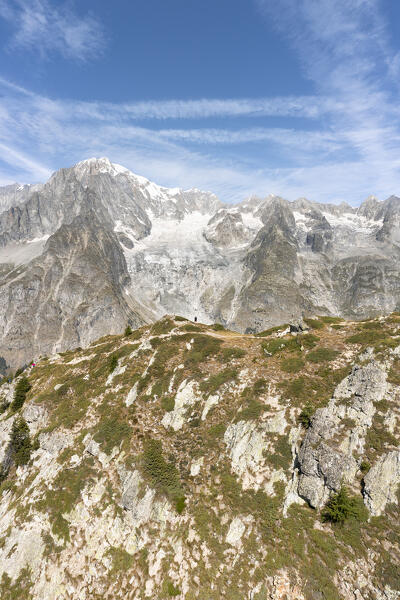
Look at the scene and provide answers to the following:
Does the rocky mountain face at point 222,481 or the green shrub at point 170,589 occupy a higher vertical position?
the rocky mountain face at point 222,481

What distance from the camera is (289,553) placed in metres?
22.9

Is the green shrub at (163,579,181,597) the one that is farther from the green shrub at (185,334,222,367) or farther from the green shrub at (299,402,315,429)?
the green shrub at (185,334,222,367)

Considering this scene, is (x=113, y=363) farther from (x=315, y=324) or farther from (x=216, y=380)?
(x=315, y=324)

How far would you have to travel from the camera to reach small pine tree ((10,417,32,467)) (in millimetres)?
42406

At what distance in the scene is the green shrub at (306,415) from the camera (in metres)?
30.7

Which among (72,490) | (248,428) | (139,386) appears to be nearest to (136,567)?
(72,490)

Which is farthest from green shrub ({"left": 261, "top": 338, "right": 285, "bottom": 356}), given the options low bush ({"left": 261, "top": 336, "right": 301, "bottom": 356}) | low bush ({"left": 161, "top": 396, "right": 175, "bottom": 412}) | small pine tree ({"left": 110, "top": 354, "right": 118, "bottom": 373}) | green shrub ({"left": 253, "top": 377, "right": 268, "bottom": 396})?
small pine tree ({"left": 110, "top": 354, "right": 118, "bottom": 373})

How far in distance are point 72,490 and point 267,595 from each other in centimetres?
2391

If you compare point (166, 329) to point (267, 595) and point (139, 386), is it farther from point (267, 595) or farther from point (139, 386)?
point (267, 595)

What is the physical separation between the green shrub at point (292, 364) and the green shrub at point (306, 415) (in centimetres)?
724

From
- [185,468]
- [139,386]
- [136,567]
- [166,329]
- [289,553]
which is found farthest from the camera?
[166,329]

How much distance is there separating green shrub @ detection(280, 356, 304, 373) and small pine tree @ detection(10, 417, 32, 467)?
1586 inches

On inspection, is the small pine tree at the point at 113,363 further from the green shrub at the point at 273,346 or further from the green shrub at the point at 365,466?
the green shrub at the point at 365,466

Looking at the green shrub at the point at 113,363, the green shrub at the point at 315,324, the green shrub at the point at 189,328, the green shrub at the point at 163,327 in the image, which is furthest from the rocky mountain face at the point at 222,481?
the green shrub at the point at 189,328
